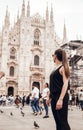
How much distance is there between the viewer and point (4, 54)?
34.2m

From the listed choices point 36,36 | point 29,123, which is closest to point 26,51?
point 36,36

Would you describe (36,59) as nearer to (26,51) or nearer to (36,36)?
(26,51)

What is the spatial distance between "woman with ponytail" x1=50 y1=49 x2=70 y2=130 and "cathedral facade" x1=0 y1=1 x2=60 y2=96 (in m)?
29.6

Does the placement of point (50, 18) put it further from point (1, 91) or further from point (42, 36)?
point (1, 91)

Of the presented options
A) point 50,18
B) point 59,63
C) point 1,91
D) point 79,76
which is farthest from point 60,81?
point 50,18

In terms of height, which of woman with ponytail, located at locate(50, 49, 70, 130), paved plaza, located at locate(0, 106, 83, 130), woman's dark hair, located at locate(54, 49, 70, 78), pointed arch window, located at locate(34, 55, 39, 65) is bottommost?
paved plaza, located at locate(0, 106, 83, 130)

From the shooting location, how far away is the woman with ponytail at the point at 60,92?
3371 mm

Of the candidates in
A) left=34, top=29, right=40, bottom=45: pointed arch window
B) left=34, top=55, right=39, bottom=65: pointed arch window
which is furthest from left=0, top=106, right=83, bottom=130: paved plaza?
left=34, top=29, right=40, bottom=45: pointed arch window

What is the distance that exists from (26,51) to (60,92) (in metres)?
32.3

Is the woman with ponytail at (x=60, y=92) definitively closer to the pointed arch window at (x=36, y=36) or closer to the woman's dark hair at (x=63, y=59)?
the woman's dark hair at (x=63, y=59)

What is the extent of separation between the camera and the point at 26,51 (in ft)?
117

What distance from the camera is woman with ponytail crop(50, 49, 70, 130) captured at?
3.37 meters

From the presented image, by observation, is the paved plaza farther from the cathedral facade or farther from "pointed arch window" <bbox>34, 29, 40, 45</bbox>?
"pointed arch window" <bbox>34, 29, 40, 45</bbox>

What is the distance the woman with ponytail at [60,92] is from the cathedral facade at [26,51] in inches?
1164
